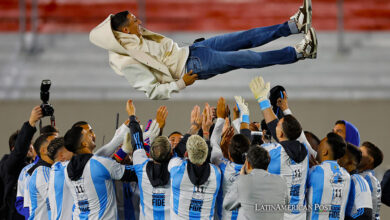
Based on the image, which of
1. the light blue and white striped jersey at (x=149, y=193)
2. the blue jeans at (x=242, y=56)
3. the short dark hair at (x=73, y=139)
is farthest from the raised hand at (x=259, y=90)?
the short dark hair at (x=73, y=139)

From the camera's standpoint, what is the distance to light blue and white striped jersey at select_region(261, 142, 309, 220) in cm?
395

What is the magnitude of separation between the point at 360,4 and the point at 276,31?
4288 millimetres

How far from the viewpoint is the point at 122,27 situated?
4109mm

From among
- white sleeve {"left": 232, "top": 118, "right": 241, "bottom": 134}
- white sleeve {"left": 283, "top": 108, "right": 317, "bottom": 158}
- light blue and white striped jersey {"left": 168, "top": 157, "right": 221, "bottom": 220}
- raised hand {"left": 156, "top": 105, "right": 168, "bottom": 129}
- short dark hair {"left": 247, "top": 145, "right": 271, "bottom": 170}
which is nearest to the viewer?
short dark hair {"left": 247, "top": 145, "right": 271, "bottom": 170}

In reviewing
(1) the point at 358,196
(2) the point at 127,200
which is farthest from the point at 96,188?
(1) the point at 358,196

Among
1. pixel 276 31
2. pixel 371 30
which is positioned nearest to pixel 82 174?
pixel 276 31

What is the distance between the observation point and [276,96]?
4461mm

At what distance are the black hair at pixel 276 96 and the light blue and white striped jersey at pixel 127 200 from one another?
1116 mm

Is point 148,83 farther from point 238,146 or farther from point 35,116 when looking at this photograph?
point 35,116

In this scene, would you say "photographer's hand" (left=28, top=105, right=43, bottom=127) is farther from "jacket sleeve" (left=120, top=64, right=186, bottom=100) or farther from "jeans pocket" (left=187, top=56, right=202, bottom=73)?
"jeans pocket" (left=187, top=56, right=202, bottom=73)

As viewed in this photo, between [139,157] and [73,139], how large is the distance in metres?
0.44

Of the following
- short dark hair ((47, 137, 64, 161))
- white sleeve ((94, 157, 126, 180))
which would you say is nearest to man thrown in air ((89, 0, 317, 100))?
white sleeve ((94, 157, 126, 180))

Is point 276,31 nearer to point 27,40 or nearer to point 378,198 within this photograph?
point 378,198

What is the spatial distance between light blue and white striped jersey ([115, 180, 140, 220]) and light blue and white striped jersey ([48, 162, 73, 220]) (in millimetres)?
352
